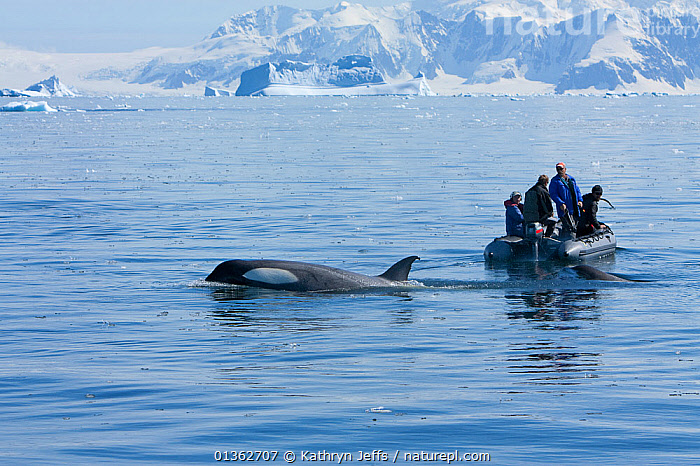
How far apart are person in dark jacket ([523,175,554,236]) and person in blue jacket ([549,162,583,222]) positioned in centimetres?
72

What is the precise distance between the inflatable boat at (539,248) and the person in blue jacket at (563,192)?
30.1 inches

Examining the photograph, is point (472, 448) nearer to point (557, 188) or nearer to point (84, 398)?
point (84, 398)

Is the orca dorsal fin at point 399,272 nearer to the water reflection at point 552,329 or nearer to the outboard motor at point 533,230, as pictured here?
the water reflection at point 552,329

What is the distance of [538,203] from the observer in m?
21.0

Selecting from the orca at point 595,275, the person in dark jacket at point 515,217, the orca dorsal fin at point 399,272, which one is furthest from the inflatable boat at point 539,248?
the orca dorsal fin at point 399,272

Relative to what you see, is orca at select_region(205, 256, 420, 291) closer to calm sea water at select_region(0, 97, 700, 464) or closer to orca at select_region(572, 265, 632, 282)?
calm sea water at select_region(0, 97, 700, 464)

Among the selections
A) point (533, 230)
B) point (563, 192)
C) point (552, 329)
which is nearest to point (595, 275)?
point (533, 230)

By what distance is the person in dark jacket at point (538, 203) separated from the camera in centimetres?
2092

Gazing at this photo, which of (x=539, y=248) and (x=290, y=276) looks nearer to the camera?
(x=290, y=276)

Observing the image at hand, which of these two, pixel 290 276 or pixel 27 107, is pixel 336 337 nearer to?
pixel 290 276

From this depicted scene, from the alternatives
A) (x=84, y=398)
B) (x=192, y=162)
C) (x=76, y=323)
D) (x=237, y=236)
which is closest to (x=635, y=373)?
(x=84, y=398)

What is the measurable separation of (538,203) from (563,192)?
1.21 m

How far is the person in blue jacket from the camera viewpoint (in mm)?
21859

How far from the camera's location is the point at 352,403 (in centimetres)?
1019
